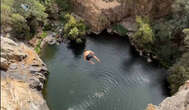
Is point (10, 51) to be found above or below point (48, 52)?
above

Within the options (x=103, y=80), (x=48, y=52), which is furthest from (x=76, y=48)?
(x=103, y=80)

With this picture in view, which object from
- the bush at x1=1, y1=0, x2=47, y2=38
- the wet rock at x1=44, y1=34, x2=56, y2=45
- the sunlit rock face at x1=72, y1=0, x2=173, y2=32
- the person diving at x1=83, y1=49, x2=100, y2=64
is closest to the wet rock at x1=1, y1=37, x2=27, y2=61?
the bush at x1=1, y1=0, x2=47, y2=38

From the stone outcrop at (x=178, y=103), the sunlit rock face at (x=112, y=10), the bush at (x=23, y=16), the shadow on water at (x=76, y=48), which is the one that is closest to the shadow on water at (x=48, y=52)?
the shadow on water at (x=76, y=48)

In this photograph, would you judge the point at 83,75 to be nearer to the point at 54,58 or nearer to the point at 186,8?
the point at 54,58

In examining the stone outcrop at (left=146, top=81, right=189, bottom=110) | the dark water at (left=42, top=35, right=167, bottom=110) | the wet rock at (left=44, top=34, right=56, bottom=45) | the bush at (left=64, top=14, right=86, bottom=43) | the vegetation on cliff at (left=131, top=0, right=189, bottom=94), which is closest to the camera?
the stone outcrop at (left=146, top=81, right=189, bottom=110)

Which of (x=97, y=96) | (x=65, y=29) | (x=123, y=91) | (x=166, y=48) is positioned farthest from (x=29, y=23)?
(x=166, y=48)

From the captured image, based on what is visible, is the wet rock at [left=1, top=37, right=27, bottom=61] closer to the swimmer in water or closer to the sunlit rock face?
the swimmer in water

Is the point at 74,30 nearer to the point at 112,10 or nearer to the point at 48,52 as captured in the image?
the point at 48,52
